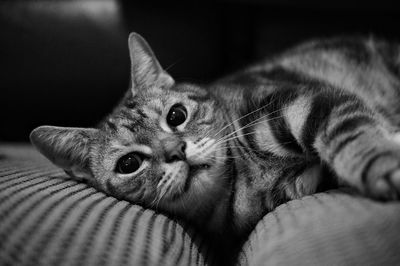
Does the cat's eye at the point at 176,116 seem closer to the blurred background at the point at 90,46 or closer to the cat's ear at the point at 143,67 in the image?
the cat's ear at the point at 143,67

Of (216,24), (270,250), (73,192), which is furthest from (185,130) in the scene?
(216,24)

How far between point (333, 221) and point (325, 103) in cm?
36

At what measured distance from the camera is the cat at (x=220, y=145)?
0.86m

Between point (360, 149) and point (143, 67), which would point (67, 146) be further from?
point (360, 149)

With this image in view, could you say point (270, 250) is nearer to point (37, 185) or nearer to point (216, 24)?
point (37, 185)

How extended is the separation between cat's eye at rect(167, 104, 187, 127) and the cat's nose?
0.36 feet

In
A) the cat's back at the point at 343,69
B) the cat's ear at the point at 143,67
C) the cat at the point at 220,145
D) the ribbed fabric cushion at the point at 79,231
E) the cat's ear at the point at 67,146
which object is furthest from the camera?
the cat's back at the point at 343,69

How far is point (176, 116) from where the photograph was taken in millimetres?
1003

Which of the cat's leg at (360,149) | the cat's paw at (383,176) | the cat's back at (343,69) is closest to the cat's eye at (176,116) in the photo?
the cat's back at (343,69)

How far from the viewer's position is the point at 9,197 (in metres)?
0.68

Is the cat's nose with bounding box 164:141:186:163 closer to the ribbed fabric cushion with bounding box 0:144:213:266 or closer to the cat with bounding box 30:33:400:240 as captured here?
the cat with bounding box 30:33:400:240

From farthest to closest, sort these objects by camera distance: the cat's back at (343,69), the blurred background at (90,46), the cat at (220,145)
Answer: the blurred background at (90,46), the cat's back at (343,69), the cat at (220,145)

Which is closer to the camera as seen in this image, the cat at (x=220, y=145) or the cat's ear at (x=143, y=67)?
the cat at (x=220, y=145)

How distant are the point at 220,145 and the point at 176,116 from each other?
158 millimetres
